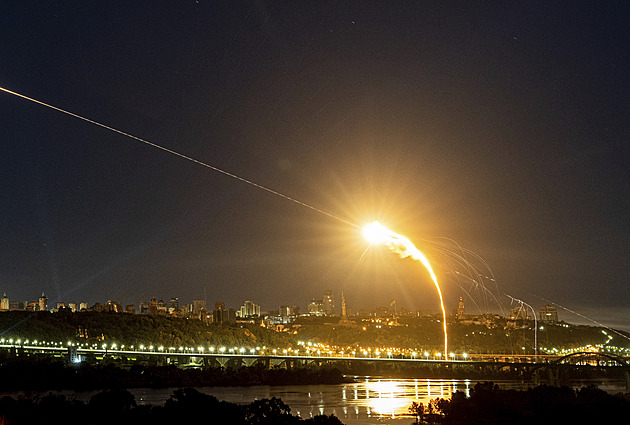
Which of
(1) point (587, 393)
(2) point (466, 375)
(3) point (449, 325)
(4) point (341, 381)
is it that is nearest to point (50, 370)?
(4) point (341, 381)

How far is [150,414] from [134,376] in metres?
43.2

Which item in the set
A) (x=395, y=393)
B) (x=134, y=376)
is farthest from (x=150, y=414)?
(x=134, y=376)

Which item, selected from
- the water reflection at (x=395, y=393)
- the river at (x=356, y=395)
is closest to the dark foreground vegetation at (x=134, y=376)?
the river at (x=356, y=395)

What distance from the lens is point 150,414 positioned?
4072 cm

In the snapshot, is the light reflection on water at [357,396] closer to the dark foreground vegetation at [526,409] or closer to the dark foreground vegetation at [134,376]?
the dark foreground vegetation at [526,409]

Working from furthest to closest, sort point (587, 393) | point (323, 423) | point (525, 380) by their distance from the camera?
point (525, 380)
point (587, 393)
point (323, 423)

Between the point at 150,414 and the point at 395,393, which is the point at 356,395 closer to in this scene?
the point at 395,393

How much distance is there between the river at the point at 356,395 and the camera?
52938 millimetres

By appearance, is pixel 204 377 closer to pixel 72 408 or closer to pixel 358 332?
pixel 72 408

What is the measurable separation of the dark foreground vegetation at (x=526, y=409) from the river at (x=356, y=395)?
8.01 feet

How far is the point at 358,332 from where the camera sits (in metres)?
162

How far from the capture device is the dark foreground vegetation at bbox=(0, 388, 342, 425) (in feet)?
131

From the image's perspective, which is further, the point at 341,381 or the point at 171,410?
the point at 341,381

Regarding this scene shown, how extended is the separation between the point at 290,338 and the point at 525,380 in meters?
60.8
